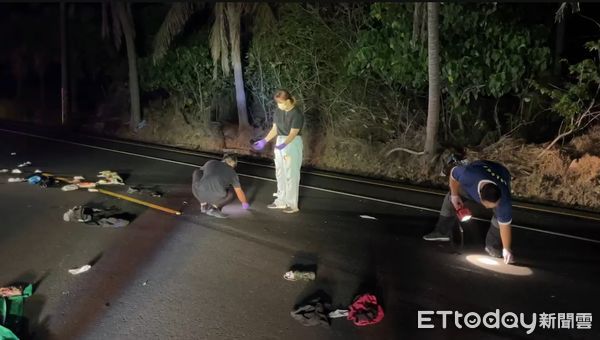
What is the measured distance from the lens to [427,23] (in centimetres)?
1205

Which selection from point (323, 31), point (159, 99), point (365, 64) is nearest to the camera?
point (365, 64)

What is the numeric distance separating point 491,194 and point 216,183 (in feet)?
13.5

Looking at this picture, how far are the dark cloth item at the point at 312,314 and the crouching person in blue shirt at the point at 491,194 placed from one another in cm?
209

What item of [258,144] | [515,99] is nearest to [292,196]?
[258,144]

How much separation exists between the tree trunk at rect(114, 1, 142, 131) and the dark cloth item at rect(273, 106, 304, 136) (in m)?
16.0

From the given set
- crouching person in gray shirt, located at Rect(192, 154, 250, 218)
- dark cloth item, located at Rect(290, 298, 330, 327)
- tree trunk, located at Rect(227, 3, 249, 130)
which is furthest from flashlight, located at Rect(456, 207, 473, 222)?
tree trunk, located at Rect(227, 3, 249, 130)

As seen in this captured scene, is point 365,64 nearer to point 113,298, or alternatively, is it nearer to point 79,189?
point 79,189

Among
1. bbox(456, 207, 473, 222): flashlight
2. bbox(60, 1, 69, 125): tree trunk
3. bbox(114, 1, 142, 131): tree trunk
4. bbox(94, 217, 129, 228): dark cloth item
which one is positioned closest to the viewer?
bbox(456, 207, 473, 222): flashlight

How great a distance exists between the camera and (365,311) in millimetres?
4957

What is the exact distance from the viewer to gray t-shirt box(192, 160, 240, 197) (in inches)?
311

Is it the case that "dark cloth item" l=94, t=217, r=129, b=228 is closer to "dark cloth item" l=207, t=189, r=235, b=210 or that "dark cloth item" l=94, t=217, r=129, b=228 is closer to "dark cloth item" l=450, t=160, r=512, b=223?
"dark cloth item" l=207, t=189, r=235, b=210

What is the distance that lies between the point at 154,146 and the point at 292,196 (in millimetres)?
10202

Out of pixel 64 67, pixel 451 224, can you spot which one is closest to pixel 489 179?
pixel 451 224

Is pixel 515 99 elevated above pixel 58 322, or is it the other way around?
pixel 515 99
